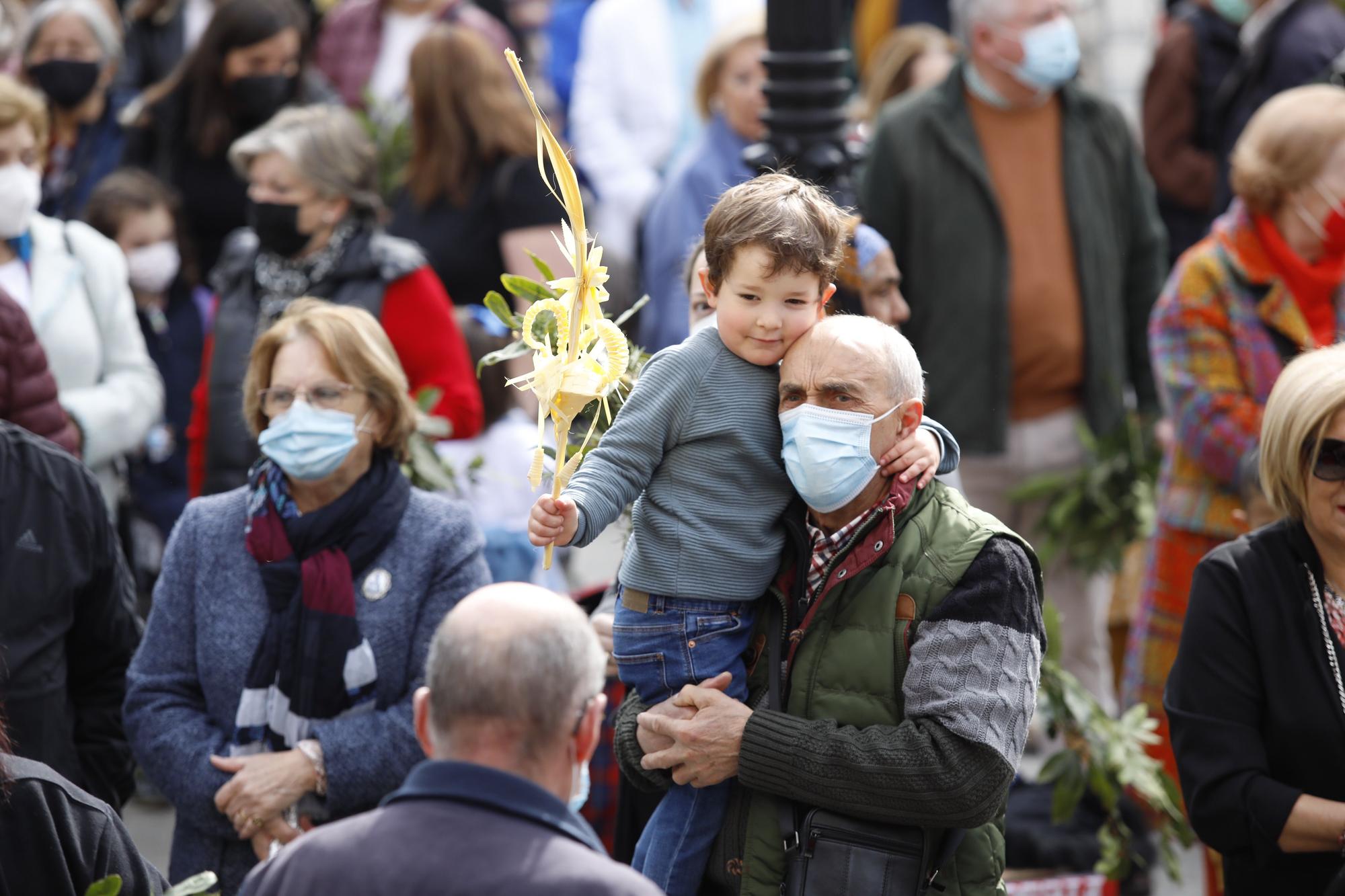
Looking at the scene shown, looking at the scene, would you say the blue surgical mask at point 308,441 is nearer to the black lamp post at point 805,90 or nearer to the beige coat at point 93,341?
the beige coat at point 93,341

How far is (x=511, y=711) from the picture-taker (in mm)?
2668

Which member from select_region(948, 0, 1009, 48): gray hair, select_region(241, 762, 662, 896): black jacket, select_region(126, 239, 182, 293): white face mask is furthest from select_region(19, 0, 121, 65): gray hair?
select_region(241, 762, 662, 896): black jacket

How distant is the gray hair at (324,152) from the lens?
5973 mm

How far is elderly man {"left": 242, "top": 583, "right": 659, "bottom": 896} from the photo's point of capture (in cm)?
249

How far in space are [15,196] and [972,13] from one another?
135 inches

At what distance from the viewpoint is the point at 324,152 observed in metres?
6.02

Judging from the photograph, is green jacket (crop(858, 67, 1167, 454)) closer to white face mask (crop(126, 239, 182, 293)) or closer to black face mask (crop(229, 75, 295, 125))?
black face mask (crop(229, 75, 295, 125))

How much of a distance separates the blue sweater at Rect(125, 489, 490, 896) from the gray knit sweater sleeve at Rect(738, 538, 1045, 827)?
1.22 metres

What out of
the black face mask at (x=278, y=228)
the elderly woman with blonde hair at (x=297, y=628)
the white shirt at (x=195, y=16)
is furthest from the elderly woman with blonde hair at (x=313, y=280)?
the white shirt at (x=195, y=16)

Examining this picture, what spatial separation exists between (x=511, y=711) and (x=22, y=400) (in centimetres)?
281

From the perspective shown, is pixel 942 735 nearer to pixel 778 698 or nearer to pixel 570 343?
pixel 778 698

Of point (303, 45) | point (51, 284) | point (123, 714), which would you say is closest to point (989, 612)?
point (123, 714)

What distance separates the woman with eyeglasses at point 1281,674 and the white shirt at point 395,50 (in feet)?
20.0

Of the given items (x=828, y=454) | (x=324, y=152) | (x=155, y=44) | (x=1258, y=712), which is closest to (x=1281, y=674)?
(x=1258, y=712)
